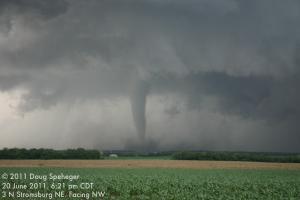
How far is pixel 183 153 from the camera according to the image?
11406 centimetres

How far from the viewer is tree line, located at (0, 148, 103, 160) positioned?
355 ft

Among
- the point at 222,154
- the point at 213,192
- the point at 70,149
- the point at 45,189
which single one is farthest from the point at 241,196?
the point at 70,149

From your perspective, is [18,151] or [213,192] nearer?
[213,192]

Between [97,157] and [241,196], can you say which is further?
[97,157]

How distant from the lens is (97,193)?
3328 cm

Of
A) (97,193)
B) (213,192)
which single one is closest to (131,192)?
(97,193)

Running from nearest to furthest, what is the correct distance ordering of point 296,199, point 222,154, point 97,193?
point 296,199 < point 97,193 < point 222,154

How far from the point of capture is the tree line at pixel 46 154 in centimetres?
10812

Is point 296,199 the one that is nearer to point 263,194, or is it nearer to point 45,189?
point 263,194

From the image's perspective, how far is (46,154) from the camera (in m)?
110

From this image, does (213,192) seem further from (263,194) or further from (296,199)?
(296,199)

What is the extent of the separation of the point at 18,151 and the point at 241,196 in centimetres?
8679

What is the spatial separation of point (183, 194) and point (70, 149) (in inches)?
3286

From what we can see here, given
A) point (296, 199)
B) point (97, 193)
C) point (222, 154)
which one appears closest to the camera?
point (296, 199)
